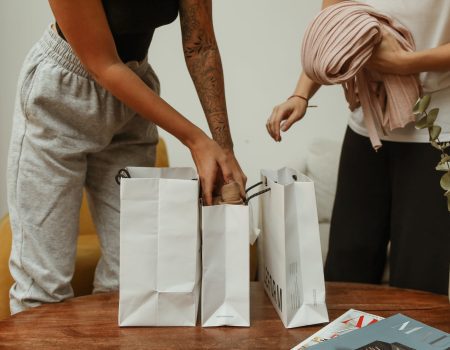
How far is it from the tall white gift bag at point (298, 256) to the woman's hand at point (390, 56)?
0.36m

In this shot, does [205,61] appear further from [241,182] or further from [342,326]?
[342,326]

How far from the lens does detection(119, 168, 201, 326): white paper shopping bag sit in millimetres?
899

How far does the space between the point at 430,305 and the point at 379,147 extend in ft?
1.14

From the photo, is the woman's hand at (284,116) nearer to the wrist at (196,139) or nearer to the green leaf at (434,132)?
the wrist at (196,139)

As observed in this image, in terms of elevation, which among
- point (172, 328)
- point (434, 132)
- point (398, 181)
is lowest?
point (172, 328)

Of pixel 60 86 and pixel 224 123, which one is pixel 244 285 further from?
pixel 60 86

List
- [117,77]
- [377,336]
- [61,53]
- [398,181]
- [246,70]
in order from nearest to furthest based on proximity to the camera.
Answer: [377,336] < [117,77] < [61,53] < [398,181] < [246,70]

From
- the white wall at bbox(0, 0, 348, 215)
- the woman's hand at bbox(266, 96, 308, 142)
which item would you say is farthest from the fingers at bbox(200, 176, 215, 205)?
the white wall at bbox(0, 0, 348, 215)

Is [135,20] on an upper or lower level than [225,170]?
upper

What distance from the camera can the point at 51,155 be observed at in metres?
1.11

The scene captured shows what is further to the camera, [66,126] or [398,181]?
[398,181]

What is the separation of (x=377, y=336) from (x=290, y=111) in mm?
605

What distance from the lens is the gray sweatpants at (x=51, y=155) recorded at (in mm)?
1089

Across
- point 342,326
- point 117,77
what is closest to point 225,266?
point 342,326
